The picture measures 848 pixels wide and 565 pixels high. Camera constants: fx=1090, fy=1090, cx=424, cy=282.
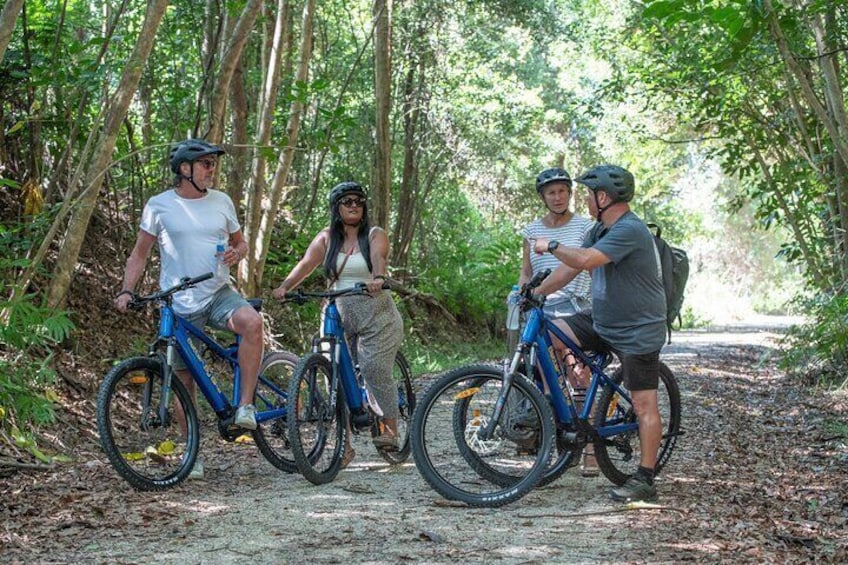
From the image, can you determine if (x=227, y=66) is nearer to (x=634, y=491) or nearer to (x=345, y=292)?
(x=345, y=292)

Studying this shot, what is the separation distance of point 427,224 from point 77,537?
57.8 feet

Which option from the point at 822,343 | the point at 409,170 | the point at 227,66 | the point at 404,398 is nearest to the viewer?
the point at 404,398

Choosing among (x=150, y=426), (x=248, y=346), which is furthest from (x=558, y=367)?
(x=150, y=426)

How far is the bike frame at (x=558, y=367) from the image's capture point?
6.55 meters

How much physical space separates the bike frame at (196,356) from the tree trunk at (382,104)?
8482 mm

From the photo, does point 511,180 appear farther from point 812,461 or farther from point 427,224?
point 812,461

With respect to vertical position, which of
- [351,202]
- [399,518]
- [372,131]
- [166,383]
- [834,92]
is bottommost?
[399,518]

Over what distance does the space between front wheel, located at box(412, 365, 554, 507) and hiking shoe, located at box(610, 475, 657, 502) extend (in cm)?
51

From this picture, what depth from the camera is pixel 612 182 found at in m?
6.52

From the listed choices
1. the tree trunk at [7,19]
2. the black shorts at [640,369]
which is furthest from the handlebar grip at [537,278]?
the tree trunk at [7,19]

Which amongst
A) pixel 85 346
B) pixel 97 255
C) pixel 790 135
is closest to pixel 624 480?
pixel 85 346

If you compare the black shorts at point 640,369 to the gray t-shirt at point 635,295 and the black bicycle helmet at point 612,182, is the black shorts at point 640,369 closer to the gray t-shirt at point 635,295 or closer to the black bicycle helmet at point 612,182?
the gray t-shirt at point 635,295

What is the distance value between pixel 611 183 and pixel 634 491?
183 cm

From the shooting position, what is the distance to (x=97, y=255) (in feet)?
37.2
